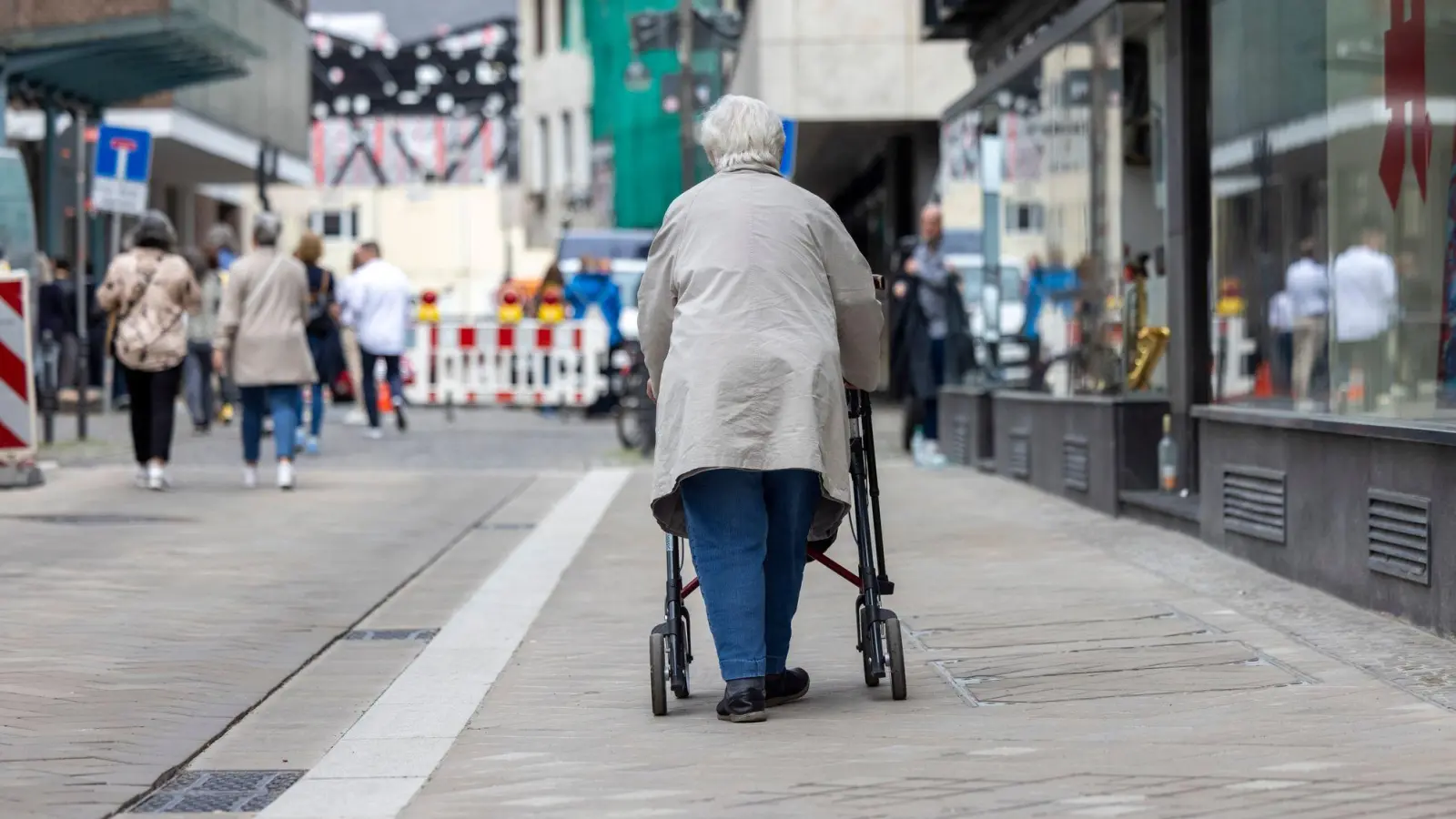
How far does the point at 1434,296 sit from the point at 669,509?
3.23 meters

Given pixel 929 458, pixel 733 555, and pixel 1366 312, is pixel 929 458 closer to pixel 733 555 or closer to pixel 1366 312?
pixel 1366 312

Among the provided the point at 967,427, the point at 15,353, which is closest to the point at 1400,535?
the point at 15,353

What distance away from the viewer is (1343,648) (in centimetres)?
742

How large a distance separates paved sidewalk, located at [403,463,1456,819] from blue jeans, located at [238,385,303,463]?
18.5ft

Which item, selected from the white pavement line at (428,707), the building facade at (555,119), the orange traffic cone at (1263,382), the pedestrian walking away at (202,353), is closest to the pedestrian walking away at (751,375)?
the white pavement line at (428,707)

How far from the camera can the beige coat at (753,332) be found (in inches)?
245

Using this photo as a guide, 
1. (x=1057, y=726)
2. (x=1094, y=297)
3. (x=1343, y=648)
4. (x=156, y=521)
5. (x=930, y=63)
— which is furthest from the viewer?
(x=930, y=63)

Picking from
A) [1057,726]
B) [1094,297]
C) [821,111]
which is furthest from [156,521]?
[821,111]

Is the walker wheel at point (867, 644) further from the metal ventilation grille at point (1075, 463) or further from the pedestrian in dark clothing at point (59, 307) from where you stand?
the pedestrian in dark clothing at point (59, 307)

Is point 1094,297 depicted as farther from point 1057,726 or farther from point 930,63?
point 930,63

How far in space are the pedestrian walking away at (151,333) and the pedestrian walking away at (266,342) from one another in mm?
289

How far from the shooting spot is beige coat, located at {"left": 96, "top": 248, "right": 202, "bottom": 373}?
1467 centimetres

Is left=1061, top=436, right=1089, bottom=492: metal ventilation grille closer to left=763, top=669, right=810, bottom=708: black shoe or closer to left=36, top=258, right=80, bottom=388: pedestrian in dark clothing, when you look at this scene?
left=763, top=669, right=810, bottom=708: black shoe

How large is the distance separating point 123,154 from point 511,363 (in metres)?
8.14
